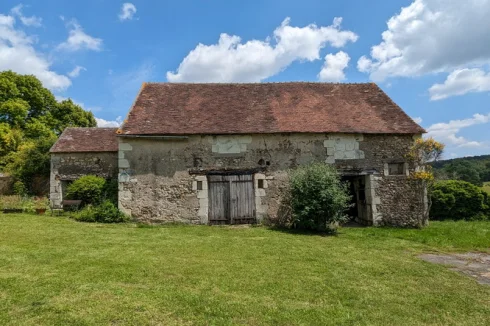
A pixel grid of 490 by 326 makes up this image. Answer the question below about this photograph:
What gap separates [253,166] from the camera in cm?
1073

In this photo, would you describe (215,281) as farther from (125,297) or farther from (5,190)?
(5,190)

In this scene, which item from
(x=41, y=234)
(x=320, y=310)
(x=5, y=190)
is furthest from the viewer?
(x=5, y=190)

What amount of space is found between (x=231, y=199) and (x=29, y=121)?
2188 centimetres

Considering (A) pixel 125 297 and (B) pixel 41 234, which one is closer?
(A) pixel 125 297

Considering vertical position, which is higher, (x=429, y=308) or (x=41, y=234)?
(x=41, y=234)

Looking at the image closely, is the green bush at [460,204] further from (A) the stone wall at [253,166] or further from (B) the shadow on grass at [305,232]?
(B) the shadow on grass at [305,232]

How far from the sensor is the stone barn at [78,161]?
14.0 metres

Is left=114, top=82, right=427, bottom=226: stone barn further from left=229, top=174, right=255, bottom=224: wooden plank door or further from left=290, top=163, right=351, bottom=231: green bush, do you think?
left=290, top=163, right=351, bottom=231: green bush

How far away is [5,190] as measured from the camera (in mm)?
17656

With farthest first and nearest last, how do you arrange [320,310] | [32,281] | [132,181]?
[132,181]
[32,281]
[320,310]

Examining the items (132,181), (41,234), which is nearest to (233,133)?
(132,181)

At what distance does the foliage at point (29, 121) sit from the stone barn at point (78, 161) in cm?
404

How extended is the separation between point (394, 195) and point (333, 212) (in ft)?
10.5

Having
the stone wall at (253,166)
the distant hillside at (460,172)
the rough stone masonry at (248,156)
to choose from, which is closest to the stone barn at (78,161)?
the rough stone masonry at (248,156)
